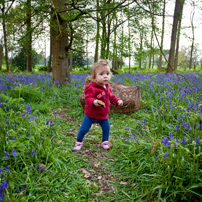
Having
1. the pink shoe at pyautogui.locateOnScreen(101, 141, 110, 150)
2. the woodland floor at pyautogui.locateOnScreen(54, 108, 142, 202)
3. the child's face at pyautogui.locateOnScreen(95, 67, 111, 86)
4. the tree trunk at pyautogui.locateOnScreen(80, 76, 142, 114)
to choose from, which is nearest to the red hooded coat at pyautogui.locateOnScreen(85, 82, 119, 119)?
the child's face at pyautogui.locateOnScreen(95, 67, 111, 86)

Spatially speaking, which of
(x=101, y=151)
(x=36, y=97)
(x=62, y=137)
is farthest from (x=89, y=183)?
(x=36, y=97)

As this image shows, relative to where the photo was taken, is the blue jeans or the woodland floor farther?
the blue jeans

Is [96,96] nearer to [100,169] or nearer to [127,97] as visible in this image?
[100,169]

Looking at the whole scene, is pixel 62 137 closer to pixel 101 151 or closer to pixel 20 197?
pixel 101 151

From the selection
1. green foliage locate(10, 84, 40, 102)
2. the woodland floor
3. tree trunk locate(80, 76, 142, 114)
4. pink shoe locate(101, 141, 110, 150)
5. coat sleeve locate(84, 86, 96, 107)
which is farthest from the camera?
green foliage locate(10, 84, 40, 102)

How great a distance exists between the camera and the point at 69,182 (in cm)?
228

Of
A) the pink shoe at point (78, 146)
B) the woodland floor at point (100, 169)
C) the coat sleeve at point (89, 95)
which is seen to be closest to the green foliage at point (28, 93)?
the woodland floor at point (100, 169)

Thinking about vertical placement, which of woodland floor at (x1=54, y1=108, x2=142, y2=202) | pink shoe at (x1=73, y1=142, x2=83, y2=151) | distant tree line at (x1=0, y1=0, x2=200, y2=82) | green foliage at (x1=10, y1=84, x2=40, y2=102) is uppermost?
distant tree line at (x1=0, y1=0, x2=200, y2=82)

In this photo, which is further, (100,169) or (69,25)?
(69,25)

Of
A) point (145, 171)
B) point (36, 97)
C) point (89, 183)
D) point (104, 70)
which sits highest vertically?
point (104, 70)

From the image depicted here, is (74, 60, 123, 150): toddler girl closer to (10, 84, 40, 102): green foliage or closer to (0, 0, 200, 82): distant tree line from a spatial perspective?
(0, 0, 200, 82): distant tree line

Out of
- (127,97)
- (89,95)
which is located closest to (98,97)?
(89,95)

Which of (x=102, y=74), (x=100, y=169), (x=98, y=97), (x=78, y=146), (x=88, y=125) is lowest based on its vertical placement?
(x=100, y=169)

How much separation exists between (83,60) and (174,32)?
67.0ft
